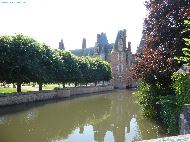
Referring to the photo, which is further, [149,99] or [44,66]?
[44,66]

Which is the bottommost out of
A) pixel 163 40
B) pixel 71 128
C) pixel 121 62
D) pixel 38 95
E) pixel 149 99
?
pixel 71 128

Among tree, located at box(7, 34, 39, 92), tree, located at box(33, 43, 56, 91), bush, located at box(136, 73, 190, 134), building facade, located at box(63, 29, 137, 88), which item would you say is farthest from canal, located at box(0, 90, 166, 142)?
building facade, located at box(63, 29, 137, 88)

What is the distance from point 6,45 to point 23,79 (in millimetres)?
3942

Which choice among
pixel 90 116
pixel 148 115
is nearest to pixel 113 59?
pixel 90 116

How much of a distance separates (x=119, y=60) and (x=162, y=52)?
5973 cm

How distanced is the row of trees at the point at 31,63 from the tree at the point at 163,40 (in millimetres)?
17367

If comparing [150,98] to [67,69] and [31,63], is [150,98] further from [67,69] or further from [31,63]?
[67,69]

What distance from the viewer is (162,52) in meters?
17.3

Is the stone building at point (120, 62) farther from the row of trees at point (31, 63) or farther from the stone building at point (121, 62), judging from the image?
the row of trees at point (31, 63)

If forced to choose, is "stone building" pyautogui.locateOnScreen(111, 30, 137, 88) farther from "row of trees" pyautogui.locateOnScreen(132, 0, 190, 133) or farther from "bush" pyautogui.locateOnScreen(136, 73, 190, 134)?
"row of trees" pyautogui.locateOnScreen(132, 0, 190, 133)

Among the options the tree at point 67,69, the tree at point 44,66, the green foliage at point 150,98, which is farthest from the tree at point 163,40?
the tree at point 67,69

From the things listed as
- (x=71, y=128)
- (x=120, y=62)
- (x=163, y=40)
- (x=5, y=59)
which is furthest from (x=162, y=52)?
(x=120, y=62)

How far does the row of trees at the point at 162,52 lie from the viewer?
52.4ft

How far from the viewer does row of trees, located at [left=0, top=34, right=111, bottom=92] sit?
105 feet
